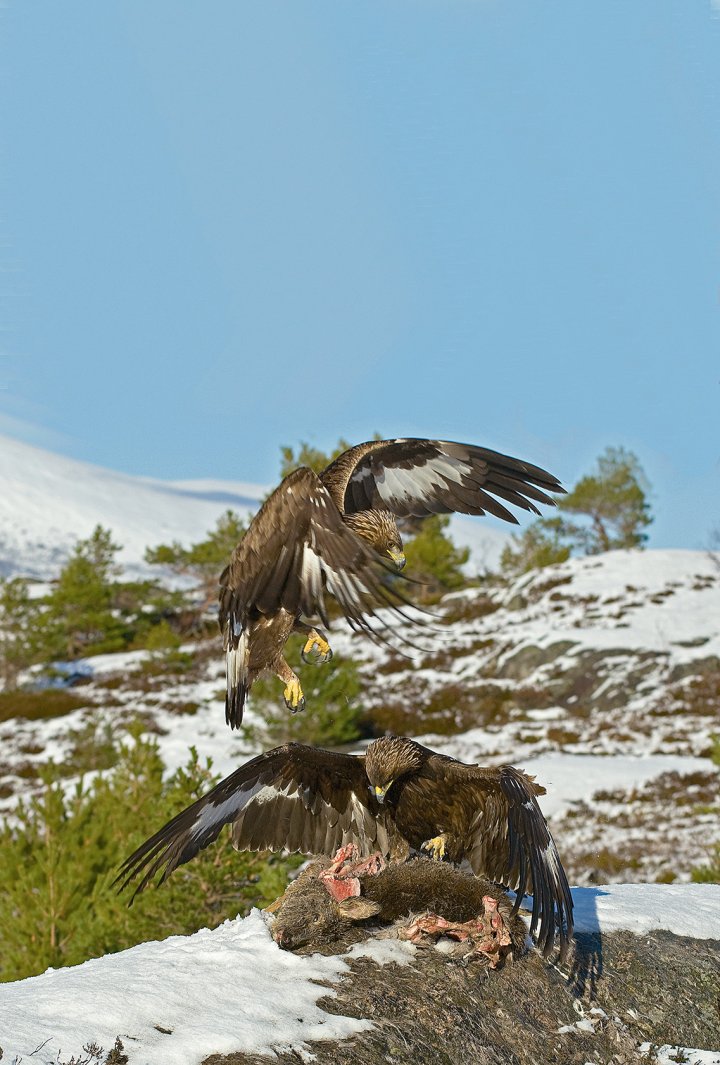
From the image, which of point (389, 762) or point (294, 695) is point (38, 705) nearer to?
point (294, 695)

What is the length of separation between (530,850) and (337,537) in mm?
1935

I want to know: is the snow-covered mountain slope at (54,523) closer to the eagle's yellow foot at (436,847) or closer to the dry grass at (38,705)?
the dry grass at (38,705)

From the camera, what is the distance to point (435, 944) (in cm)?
540

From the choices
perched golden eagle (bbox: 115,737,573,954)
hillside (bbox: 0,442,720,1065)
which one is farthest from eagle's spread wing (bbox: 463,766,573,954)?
hillside (bbox: 0,442,720,1065)

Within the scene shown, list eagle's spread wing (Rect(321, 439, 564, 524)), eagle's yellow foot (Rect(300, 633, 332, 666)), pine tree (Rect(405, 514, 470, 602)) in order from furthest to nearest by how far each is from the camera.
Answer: pine tree (Rect(405, 514, 470, 602)) < eagle's spread wing (Rect(321, 439, 564, 524)) < eagle's yellow foot (Rect(300, 633, 332, 666))

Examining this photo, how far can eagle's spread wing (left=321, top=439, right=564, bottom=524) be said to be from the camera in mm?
6035

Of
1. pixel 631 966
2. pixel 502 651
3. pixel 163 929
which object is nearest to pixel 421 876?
pixel 631 966

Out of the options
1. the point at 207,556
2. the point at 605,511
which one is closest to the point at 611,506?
the point at 605,511

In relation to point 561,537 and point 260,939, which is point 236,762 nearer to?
point 260,939

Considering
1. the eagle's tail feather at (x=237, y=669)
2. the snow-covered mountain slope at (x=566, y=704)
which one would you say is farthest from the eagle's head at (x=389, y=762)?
the snow-covered mountain slope at (x=566, y=704)

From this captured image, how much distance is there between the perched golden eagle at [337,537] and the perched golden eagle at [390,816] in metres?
0.51

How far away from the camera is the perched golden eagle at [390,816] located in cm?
515

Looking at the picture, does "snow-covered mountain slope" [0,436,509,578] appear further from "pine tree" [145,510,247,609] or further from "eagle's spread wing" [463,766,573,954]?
"eagle's spread wing" [463,766,573,954]

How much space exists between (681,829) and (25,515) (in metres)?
155
